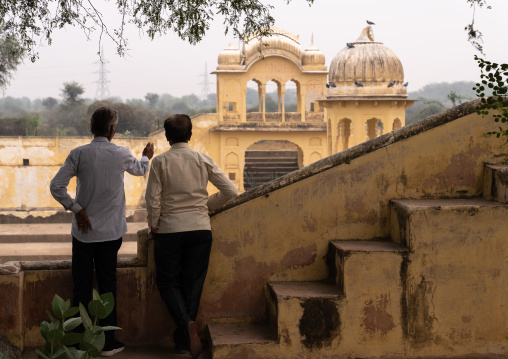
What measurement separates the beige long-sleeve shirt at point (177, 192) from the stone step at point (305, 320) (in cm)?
63

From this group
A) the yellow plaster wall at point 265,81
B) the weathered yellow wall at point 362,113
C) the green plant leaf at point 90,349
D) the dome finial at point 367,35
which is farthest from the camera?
the yellow plaster wall at point 265,81

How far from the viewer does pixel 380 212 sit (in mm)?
4305

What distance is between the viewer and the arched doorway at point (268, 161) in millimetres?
27986

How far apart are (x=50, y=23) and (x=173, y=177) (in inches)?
87.7

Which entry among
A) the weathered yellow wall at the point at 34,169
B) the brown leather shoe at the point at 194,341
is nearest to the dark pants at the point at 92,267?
the brown leather shoe at the point at 194,341

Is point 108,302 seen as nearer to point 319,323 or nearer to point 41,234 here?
point 319,323

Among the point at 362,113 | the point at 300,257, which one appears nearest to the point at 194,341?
the point at 300,257

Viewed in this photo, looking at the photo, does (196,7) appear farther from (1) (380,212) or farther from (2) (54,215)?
(2) (54,215)

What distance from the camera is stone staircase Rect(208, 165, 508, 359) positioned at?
393 cm

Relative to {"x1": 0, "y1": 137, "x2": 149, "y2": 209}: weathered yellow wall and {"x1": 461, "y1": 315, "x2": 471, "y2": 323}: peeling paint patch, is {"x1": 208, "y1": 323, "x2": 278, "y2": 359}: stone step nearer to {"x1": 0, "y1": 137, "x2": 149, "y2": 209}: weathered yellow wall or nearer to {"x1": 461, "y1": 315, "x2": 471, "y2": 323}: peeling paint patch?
{"x1": 461, "y1": 315, "x2": 471, "y2": 323}: peeling paint patch

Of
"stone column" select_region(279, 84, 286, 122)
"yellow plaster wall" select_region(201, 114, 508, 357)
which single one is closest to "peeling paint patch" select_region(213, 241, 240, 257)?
"yellow plaster wall" select_region(201, 114, 508, 357)

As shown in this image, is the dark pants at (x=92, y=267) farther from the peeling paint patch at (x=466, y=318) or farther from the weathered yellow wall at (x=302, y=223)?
the peeling paint patch at (x=466, y=318)

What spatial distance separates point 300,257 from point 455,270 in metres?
0.90

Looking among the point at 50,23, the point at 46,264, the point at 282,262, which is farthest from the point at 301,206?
the point at 50,23
